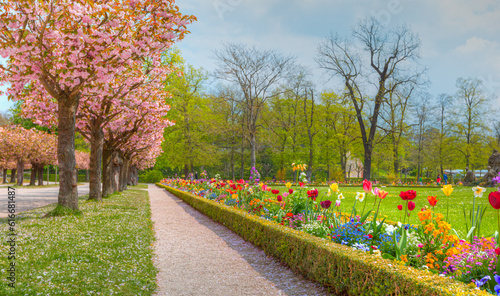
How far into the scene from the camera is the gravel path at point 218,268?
479cm

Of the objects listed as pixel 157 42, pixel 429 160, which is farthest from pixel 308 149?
pixel 157 42

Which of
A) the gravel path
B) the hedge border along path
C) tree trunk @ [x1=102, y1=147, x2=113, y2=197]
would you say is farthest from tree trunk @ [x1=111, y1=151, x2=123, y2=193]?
the hedge border along path

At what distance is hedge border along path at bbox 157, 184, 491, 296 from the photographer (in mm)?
3288

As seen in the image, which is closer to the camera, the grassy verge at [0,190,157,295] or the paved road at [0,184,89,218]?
the grassy verge at [0,190,157,295]

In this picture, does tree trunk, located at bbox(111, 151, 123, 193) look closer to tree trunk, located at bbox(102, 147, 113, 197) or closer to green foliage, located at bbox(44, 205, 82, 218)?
tree trunk, located at bbox(102, 147, 113, 197)

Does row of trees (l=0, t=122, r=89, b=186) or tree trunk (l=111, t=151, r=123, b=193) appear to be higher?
row of trees (l=0, t=122, r=89, b=186)

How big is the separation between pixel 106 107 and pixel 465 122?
1430 inches

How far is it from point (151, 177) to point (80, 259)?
52.3m

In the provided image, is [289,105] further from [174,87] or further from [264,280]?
[264,280]

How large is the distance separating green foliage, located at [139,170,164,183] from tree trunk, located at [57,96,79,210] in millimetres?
44064

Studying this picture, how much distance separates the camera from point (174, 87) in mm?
34656

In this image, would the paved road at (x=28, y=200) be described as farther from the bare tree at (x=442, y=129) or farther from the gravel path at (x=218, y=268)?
the bare tree at (x=442, y=129)

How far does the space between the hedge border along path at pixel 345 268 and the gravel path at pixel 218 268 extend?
8.1 inches

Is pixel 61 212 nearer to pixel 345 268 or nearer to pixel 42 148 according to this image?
pixel 345 268
